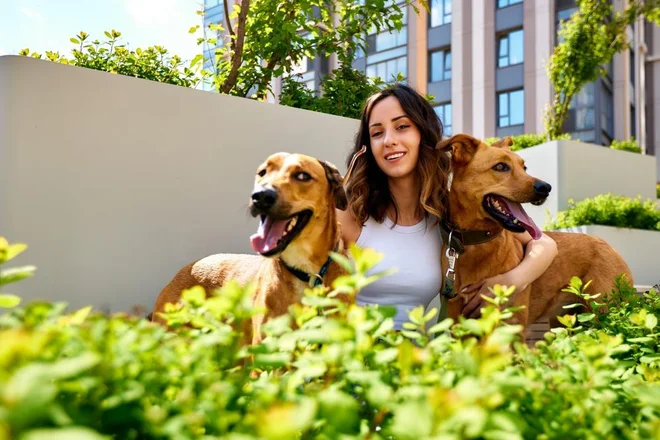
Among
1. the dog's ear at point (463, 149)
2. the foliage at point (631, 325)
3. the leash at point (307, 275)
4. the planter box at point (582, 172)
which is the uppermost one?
the planter box at point (582, 172)

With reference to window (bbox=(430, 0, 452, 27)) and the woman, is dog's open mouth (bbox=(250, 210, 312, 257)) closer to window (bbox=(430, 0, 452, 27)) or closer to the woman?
the woman

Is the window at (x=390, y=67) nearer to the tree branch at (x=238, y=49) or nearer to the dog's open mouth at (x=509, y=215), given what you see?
the tree branch at (x=238, y=49)

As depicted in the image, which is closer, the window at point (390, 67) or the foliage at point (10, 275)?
the foliage at point (10, 275)

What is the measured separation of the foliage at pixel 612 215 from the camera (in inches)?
302

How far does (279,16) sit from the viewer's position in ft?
16.4

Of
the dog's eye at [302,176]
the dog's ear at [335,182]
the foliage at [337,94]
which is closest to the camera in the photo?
the dog's eye at [302,176]

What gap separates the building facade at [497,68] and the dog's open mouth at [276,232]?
647 inches

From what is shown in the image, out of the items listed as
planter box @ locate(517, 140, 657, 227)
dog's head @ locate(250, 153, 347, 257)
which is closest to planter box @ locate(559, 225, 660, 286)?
planter box @ locate(517, 140, 657, 227)

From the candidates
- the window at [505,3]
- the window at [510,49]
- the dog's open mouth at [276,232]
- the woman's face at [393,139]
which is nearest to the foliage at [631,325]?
the dog's open mouth at [276,232]

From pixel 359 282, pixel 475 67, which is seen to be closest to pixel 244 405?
pixel 359 282

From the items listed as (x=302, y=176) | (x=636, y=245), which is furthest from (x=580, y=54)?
(x=302, y=176)

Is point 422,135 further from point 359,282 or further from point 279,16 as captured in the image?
point 359,282

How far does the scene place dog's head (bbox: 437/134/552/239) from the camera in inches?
125

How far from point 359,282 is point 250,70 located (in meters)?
4.51
